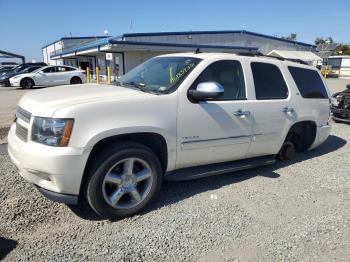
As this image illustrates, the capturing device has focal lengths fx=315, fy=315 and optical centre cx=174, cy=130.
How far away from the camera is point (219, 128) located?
4.00 m

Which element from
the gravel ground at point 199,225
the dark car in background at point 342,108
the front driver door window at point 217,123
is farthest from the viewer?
the dark car in background at point 342,108

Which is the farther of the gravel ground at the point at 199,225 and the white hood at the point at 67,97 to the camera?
the white hood at the point at 67,97

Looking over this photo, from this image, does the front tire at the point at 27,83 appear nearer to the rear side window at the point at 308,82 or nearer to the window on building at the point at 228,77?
the rear side window at the point at 308,82

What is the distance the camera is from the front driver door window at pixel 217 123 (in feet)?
12.3

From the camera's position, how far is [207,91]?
3574mm

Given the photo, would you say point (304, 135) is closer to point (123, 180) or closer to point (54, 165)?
point (123, 180)

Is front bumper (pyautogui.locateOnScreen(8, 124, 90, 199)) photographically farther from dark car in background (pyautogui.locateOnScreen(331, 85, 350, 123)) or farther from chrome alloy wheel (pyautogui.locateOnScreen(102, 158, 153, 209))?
dark car in background (pyautogui.locateOnScreen(331, 85, 350, 123))

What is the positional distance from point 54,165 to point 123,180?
0.76 m

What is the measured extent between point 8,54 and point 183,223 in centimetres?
6909

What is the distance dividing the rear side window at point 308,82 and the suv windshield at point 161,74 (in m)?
2.03

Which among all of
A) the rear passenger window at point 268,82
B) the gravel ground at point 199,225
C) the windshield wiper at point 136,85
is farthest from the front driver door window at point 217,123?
the gravel ground at point 199,225

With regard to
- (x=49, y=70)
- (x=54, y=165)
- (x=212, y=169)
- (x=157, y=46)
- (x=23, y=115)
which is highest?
(x=157, y=46)

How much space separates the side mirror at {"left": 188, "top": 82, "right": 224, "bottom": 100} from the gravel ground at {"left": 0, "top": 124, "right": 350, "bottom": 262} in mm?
1318

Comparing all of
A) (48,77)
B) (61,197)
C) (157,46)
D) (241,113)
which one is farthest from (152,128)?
(157,46)
